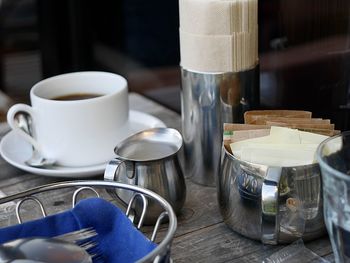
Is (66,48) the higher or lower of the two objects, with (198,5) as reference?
lower

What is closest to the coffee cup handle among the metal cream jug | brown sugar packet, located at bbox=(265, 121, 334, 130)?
the metal cream jug

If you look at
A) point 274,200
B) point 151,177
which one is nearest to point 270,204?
point 274,200

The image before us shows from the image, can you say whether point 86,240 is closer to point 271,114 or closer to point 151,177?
point 151,177

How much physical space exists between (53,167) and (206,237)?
0.61ft

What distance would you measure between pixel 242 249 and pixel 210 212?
0.22 feet

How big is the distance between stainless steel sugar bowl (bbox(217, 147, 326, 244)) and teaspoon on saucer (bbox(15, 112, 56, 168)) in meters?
0.20

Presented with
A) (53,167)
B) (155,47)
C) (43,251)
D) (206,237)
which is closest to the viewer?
(43,251)

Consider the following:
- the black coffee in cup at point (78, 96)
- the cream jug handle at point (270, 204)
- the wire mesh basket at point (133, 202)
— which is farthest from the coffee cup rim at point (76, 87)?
the cream jug handle at point (270, 204)

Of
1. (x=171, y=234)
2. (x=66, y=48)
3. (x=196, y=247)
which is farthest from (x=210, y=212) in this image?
(x=66, y=48)

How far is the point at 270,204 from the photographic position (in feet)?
1.58

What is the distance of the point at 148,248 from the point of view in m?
0.44

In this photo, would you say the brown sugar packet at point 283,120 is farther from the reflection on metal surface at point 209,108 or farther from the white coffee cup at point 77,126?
the white coffee cup at point 77,126

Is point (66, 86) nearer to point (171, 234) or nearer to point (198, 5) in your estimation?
point (198, 5)

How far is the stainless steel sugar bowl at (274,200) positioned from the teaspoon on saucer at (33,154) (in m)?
0.20
